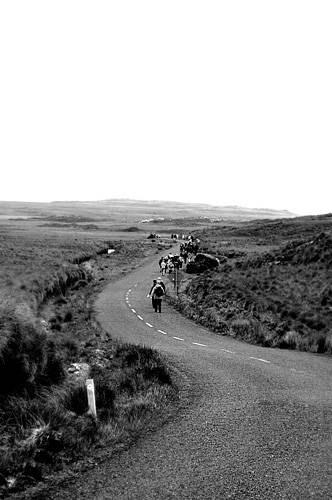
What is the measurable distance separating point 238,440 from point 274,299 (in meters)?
19.2

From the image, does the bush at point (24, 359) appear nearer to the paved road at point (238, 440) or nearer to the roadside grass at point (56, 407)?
the roadside grass at point (56, 407)

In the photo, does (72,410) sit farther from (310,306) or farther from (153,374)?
(310,306)

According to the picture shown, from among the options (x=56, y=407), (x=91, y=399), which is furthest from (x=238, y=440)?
(x=56, y=407)

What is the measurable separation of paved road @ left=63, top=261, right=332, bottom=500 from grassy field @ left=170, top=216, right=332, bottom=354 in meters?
4.00

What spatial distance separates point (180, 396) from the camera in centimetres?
1136

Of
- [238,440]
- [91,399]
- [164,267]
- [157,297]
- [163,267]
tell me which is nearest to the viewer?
[238,440]

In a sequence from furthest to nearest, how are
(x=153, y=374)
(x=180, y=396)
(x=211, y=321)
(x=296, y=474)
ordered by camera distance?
1. (x=211, y=321)
2. (x=153, y=374)
3. (x=180, y=396)
4. (x=296, y=474)

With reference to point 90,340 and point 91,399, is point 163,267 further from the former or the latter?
point 91,399

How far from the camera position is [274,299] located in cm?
2708

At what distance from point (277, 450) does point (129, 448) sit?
9.04 ft

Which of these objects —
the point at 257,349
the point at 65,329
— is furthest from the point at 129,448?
the point at 65,329

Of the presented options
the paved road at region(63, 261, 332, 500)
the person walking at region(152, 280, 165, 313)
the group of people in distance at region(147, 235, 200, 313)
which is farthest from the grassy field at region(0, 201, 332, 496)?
the group of people in distance at region(147, 235, 200, 313)

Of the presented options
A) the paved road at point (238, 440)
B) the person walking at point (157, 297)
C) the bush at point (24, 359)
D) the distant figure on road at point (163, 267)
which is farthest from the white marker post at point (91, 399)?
the distant figure on road at point (163, 267)

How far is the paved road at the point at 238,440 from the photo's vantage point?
6.88 meters
